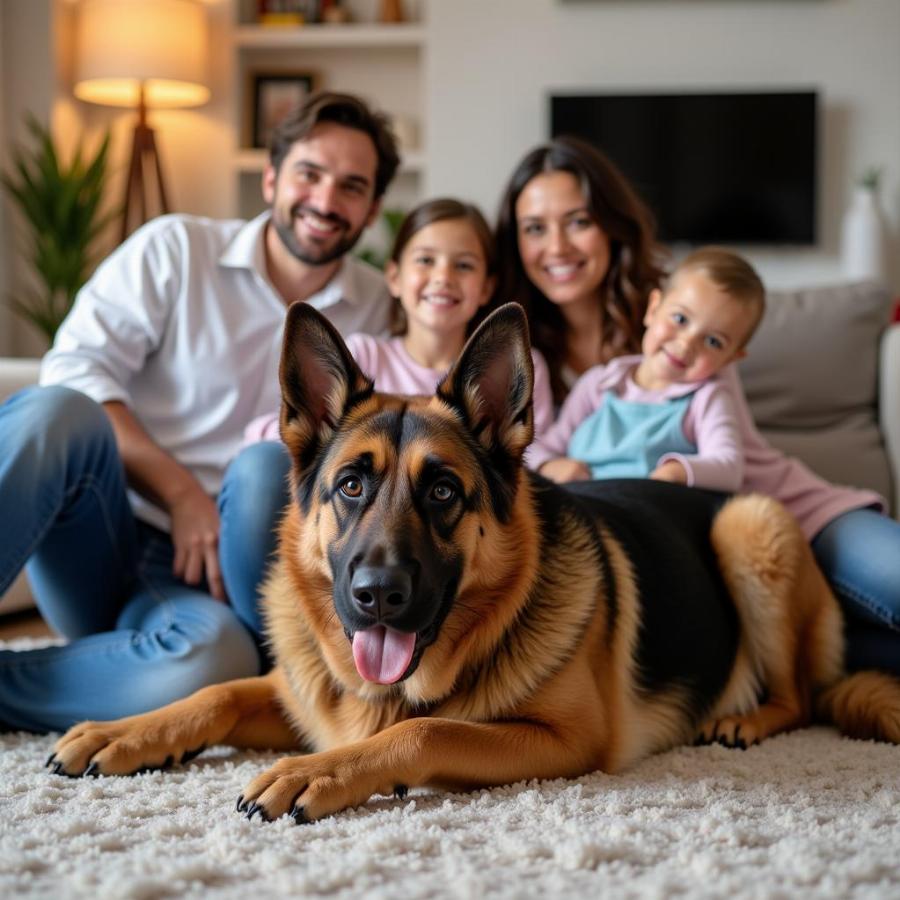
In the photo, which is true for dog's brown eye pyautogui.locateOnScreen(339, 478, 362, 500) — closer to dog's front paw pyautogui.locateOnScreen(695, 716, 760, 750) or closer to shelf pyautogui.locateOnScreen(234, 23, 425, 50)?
dog's front paw pyautogui.locateOnScreen(695, 716, 760, 750)

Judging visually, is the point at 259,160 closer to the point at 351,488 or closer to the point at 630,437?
the point at 630,437

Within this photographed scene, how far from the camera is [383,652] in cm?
154

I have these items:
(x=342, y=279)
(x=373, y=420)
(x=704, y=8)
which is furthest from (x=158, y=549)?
(x=704, y=8)

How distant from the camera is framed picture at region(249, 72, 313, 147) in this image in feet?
22.7

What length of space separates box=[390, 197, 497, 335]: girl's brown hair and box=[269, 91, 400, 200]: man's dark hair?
0.22 meters

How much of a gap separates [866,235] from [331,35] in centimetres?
343

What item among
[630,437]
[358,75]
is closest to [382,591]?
[630,437]

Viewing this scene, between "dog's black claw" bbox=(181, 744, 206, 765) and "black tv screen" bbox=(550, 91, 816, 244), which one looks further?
"black tv screen" bbox=(550, 91, 816, 244)

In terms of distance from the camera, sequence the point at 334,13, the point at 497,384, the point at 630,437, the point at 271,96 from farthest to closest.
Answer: the point at 271,96
the point at 334,13
the point at 630,437
the point at 497,384

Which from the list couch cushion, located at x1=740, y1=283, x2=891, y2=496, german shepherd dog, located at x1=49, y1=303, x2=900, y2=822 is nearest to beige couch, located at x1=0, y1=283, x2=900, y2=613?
couch cushion, located at x1=740, y1=283, x2=891, y2=496

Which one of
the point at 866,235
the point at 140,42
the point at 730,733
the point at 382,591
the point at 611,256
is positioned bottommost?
the point at 730,733

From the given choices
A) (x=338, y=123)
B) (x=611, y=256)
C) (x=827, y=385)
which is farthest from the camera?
(x=827, y=385)

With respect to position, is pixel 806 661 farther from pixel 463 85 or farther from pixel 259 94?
pixel 259 94

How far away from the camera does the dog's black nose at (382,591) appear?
4.67 feet
